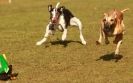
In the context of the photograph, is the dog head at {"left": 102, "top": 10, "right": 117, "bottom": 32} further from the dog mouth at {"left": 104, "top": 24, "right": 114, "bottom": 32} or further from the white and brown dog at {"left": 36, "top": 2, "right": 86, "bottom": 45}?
the white and brown dog at {"left": 36, "top": 2, "right": 86, "bottom": 45}

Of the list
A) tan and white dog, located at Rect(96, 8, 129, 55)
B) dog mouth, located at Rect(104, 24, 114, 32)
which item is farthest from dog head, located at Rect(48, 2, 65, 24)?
dog mouth, located at Rect(104, 24, 114, 32)

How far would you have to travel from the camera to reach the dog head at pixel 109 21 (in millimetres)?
13279

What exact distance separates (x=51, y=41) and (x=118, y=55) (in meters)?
4.54

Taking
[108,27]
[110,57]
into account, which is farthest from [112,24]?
[110,57]

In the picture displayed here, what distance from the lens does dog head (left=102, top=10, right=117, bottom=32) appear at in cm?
1328

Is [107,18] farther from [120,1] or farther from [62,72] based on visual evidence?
[120,1]

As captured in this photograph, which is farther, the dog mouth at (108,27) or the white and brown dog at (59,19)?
the white and brown dog at (59,19)

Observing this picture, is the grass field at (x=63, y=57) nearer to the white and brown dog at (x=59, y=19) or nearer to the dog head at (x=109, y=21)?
the white and brown dog at (x=59, y=19)

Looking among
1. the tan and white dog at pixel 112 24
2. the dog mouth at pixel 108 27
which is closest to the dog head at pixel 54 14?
the tan and white dog at pixel 112 24

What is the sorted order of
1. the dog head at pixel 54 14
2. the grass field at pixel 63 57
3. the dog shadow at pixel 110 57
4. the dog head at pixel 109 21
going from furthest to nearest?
1. the dog head at pixel 54 14
2. the dog shadow at pixel 110 57
3. the dog head at pixel 109 21
4. the grass field at pixel 63 57

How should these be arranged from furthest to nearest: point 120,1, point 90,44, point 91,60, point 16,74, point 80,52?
1. point 120,1
2. point 90,44
3. point 80,52
4. point 91,60
5. point 16,74

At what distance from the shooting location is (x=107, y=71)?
12906mm

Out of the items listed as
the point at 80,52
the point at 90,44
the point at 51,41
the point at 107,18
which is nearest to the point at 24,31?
the point at 51,41

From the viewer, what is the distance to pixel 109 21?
13.3 metres
